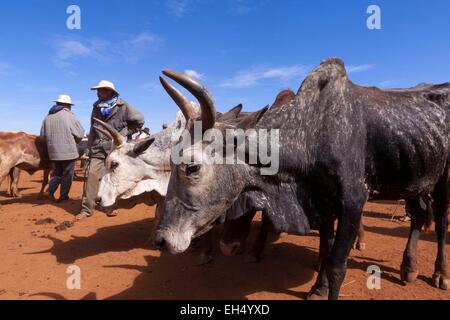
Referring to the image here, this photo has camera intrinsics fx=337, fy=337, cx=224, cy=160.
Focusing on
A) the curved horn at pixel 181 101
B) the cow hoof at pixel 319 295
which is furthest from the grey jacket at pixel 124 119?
the cow hoof at pixel 319 295

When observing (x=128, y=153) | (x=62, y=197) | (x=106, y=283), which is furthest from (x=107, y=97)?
(x=106, y=283)

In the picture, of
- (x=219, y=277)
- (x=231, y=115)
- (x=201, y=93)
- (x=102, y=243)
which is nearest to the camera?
(x=201, y=93)

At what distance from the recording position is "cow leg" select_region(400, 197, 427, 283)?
12.4 feet

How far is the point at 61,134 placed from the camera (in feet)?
27.6

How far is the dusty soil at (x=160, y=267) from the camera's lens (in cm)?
353

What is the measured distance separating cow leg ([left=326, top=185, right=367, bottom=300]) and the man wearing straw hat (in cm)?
446

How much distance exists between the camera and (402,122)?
3.02m

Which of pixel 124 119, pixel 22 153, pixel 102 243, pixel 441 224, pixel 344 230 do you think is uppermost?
pixel 124 119

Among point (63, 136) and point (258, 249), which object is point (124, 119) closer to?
point (63, 136)

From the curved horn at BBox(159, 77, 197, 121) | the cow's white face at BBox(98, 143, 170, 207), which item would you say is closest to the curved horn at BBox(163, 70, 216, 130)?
the curved horn at BBox(159, 77, 197, 121)

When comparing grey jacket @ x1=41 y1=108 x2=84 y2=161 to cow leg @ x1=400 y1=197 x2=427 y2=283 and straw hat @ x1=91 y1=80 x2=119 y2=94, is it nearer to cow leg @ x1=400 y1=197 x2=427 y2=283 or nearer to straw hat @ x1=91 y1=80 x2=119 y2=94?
straw hat @ x1=91 y1=80 x2=119 y2=94

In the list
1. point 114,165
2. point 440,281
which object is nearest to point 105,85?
point 114,165

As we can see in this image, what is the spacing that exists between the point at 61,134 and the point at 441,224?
26.6 ft

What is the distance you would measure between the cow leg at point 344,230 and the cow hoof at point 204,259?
1.83 m
